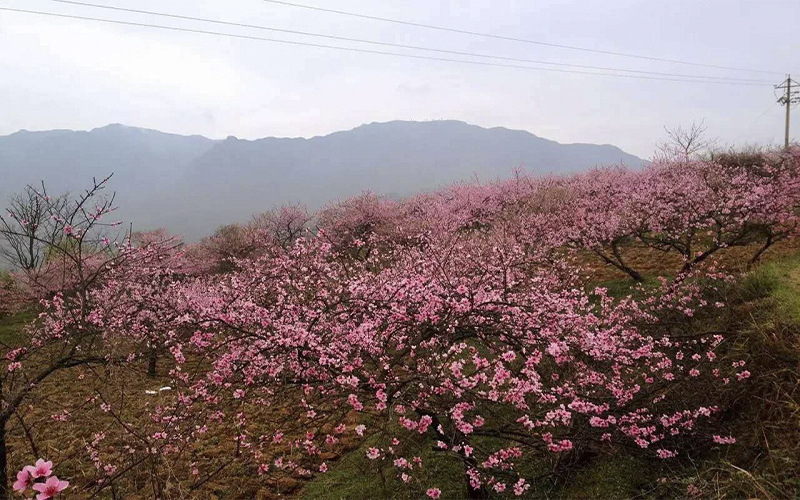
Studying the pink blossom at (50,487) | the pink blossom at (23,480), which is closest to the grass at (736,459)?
the pink blossom at (50,487)


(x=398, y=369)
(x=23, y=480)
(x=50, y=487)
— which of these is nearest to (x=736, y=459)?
(x=398, y=369)

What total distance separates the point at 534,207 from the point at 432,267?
34.9 feet

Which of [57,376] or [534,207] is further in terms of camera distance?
[534,207]

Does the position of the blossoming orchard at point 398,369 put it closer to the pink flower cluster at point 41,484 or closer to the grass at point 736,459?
the pink flower cluster at point 41,484

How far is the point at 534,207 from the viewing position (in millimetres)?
18188

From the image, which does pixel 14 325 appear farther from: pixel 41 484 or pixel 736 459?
pixel 736 459

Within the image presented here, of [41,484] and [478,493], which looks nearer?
[41,484]

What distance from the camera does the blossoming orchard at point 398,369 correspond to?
5.03 metres

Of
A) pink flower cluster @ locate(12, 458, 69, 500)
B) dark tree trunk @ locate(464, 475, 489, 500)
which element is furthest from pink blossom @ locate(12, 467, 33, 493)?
A: dark tree trunk @ locate(464, 475, 489, 500)

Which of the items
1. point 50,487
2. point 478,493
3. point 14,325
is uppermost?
point 50,487

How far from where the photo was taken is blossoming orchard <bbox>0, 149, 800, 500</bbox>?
5.03 meters

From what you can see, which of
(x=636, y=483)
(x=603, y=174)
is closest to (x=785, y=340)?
(x=636, y=483)

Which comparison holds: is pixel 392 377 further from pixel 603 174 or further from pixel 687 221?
pixel 603 174

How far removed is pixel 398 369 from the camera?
920 cm
